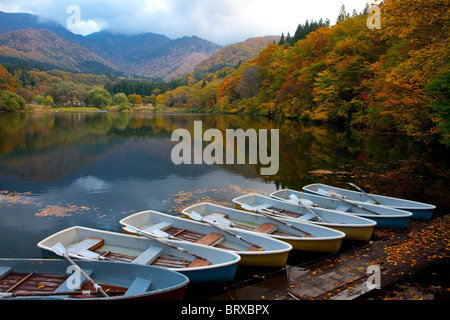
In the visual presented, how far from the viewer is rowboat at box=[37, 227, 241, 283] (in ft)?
21.3

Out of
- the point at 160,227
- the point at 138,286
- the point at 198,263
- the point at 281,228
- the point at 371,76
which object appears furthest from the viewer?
the point at 371,76

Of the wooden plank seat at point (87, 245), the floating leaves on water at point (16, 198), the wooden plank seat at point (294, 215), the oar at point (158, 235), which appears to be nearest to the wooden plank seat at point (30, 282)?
the wooden plank seat at point (87, 245)

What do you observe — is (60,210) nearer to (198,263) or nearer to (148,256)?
(148,256)

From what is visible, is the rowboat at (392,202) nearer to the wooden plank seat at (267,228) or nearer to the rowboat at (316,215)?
the rowboat at (316,215)

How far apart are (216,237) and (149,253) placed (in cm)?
190

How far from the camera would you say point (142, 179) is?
1836 cm

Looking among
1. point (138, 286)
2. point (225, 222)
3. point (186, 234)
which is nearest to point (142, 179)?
point (186, 234)

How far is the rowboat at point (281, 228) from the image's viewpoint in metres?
7.96

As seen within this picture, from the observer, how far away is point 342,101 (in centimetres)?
4688

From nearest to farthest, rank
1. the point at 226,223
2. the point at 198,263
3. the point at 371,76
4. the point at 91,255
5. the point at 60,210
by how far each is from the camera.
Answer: the point at 198,263
the point at 91,255
the point at 226,223
the point at 60,210
the point at 371,76

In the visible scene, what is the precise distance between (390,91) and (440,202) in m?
15.4

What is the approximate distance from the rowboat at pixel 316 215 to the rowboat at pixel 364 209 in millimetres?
430
